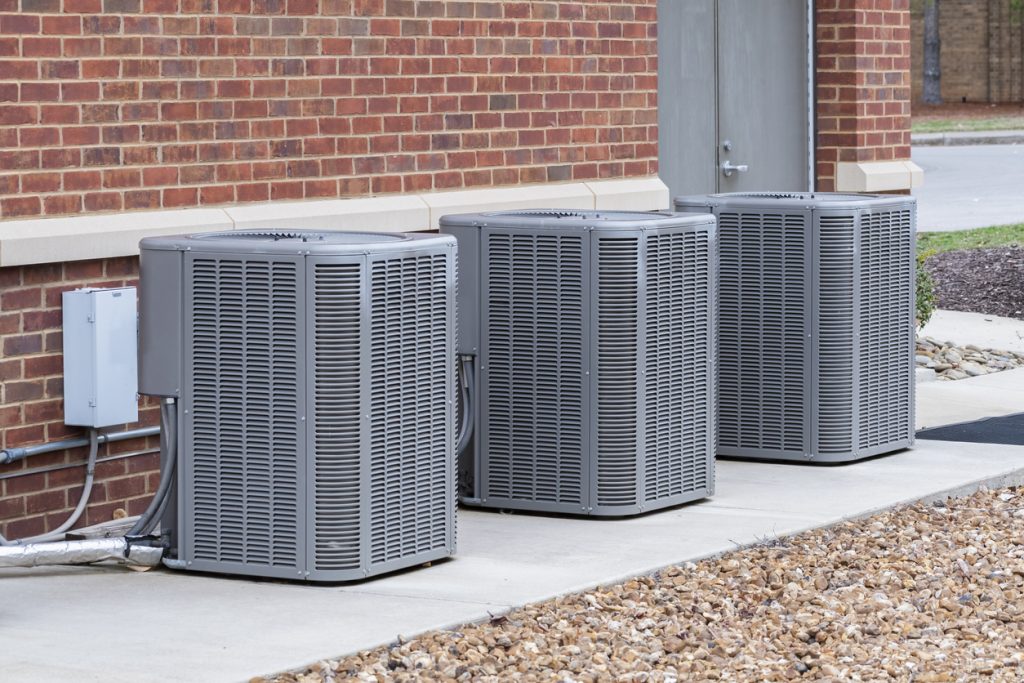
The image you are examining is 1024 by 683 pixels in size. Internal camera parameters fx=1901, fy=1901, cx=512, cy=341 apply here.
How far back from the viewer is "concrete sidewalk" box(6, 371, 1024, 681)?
5.61 m

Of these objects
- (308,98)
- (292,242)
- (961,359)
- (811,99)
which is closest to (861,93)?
(811,99)

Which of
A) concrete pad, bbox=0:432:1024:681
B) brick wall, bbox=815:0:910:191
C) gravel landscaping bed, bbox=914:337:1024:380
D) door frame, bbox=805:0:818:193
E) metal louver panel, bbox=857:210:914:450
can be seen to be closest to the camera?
concrete pad, bbox=0:432:1024:681

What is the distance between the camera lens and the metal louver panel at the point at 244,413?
6508 mm

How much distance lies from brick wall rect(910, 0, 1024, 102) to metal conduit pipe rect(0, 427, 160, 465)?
53373 mm

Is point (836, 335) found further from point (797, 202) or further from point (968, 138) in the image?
point (968, 138)

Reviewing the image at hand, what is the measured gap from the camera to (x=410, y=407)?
6715 millimetres

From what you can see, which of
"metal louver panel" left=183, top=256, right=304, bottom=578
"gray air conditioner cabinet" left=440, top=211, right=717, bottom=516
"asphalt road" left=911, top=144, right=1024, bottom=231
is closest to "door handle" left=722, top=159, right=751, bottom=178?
"gray air conditioner cabinet" left=440, top=211, right=717, bottom=516

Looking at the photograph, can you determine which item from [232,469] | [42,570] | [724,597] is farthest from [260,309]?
[724,597]

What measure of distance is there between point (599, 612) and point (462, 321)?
6.43 feet

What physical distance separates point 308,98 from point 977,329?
329 inches

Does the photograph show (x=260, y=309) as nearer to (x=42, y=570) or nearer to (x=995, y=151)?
(x=42, y=570)

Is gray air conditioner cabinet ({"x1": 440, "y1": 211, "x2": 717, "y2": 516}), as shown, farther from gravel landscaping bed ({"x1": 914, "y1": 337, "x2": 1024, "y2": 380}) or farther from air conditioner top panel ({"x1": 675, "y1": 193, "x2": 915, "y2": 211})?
gravel landscaping bed ({"x1": 914, "y1": 337, "x2": 1024, "y2": 380})

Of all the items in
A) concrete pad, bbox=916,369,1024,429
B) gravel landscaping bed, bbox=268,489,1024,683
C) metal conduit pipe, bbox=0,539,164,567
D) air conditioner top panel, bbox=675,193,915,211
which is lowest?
gravel landscaping bed, bbox=268,489,1024,683

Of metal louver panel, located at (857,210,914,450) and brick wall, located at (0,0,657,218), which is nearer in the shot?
brick wall, located at (0,0,657,218)
